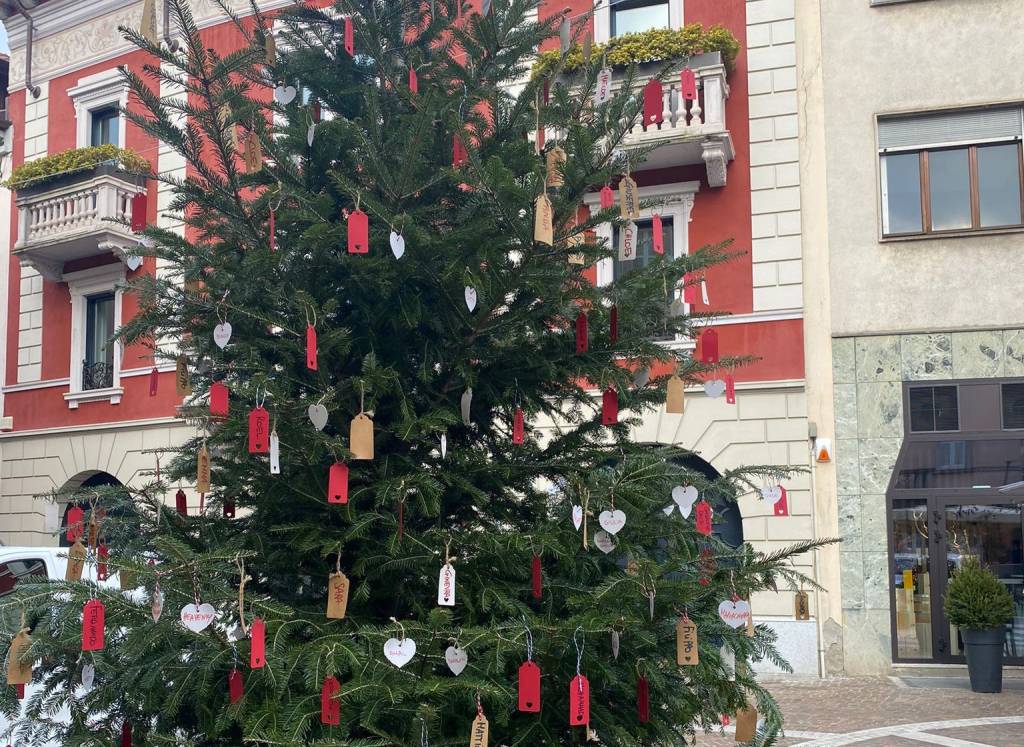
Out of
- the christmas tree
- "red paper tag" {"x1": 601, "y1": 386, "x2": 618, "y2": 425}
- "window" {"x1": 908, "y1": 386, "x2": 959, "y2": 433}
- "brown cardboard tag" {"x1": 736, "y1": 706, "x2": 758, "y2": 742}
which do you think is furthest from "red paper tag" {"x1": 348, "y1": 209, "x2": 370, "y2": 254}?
"window" {"x1": 908, "y1": 386, "x2": 959, "y2": 433}

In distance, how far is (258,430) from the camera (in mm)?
3539

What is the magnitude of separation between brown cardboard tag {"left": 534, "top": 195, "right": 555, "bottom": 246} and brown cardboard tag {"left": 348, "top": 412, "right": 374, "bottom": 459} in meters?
0.88

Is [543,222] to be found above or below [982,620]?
above

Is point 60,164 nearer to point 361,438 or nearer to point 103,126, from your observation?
point 103,126

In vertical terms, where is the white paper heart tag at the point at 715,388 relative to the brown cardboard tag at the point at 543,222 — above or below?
below

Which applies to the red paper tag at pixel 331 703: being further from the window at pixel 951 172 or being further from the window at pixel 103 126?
the window at pixel 103 126

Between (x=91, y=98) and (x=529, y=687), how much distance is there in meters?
18.8

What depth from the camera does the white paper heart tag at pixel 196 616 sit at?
3.24 metres

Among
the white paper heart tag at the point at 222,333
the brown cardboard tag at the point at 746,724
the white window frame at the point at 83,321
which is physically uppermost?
the white window frame at the point at 83,321

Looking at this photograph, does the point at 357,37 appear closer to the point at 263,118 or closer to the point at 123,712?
the point at 263,118

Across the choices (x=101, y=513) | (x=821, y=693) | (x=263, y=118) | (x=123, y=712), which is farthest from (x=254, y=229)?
(x=821, y=693)

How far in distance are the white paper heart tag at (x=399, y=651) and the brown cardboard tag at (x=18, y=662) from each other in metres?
1.17

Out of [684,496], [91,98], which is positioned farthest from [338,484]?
[91,98]

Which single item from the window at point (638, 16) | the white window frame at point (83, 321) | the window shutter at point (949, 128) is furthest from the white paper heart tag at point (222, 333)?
the white window frame at point (83, 321)
